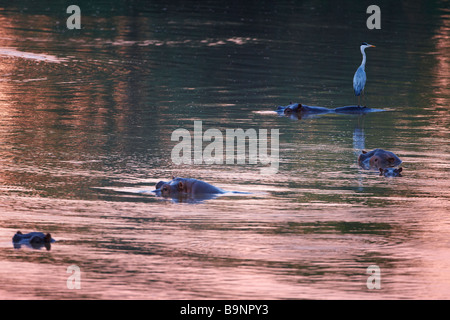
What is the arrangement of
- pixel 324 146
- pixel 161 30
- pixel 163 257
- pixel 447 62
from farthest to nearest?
1. pixel 161 30
2. pixel 447 62
3. pixel 324 146
4. pixel 163 257

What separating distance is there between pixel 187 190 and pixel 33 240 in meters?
3.14

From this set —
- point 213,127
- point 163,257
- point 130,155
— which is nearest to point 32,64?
point 213,127

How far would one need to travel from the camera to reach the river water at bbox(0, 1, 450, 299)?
31.8 ft

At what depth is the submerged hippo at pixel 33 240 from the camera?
10500mm

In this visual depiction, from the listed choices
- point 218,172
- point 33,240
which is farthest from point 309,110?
point 33,240

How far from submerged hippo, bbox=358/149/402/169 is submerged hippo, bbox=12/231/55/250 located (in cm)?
652

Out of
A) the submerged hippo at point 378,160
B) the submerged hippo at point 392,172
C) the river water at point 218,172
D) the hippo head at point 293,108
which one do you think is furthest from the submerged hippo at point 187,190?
the hippo head at point 293,108

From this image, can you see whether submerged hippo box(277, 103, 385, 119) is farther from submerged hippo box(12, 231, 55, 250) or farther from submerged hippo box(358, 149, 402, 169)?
submerged hippo box(12, 231, 55, 250)

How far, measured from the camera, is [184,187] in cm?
1316

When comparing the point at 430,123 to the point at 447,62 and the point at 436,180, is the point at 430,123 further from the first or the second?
the point at 447,62

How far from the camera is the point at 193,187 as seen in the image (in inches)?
517

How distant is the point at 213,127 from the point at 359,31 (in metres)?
20.0

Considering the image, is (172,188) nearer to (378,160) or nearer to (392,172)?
(392,172)

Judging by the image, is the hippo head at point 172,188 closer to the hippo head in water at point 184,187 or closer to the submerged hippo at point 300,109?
the hippo head in water at point 184,187
